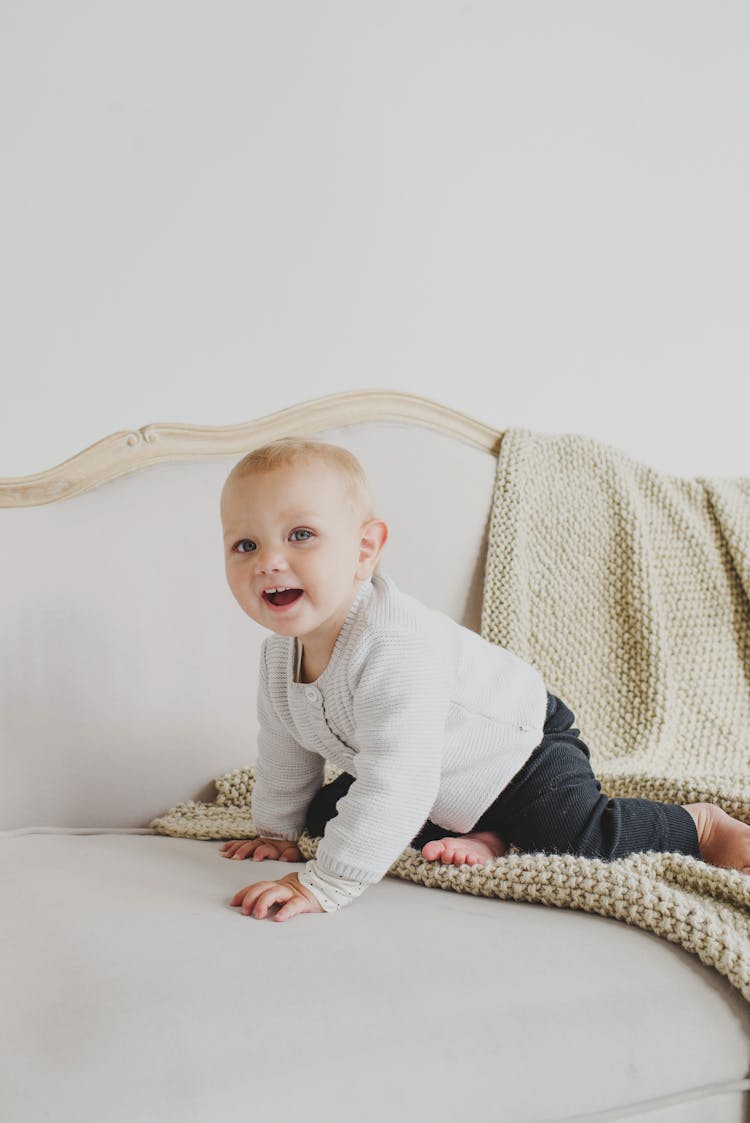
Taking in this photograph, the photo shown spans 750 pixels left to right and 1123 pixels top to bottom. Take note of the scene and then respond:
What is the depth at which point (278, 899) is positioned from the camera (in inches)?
36.1

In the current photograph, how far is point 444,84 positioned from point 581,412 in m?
0.67

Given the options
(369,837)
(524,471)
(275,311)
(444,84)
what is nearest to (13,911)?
(369,837)

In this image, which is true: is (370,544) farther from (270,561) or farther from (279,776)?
(279,776)

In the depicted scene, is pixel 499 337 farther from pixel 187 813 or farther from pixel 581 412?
pixel 187 813

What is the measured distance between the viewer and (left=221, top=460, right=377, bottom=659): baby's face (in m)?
0.99

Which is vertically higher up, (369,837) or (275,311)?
(275,311)

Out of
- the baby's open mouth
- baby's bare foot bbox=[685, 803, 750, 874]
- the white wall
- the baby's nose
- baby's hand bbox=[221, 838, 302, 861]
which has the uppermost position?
the white wall

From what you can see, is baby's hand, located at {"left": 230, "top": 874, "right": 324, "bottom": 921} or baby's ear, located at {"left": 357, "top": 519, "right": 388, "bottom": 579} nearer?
baby's hand, located at {"left": 230, "top": 874, "right": 324, "bottom": 921}

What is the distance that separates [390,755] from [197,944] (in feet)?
0.83

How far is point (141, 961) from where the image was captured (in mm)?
787

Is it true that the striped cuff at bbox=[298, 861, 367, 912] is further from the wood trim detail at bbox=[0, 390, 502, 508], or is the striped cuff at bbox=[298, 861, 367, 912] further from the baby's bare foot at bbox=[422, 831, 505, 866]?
the wood trim detail at bbox=[0, 390, 502, 508]

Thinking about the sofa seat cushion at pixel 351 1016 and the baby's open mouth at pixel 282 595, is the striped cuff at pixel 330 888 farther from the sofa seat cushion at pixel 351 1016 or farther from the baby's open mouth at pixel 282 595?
the baby's open mouth at pixel 282 595

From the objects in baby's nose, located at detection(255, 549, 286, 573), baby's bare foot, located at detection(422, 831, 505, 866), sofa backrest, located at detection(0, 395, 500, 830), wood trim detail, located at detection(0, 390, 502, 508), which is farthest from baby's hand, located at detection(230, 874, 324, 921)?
wood trim detail, located at detection(0, 390, 502, 508)

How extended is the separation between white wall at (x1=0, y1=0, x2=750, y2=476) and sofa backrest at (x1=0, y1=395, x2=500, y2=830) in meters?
0.36
